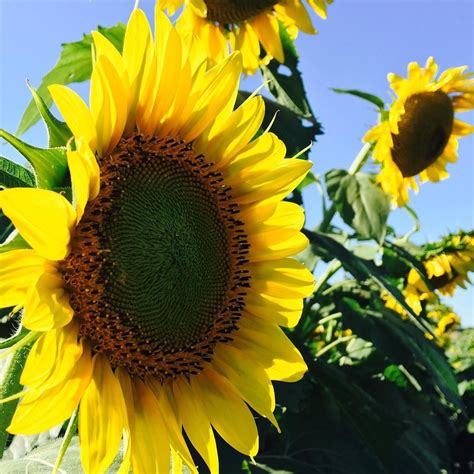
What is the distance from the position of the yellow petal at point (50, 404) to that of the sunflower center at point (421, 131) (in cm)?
216

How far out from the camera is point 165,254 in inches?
48.1

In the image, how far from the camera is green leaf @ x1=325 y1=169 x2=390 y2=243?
2588 millimetres

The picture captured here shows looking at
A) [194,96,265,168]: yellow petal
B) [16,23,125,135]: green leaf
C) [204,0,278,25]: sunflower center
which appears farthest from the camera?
[204,0,278,25]: sunflower center

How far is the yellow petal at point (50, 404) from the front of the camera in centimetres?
99

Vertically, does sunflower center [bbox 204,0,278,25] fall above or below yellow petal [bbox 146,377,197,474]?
above

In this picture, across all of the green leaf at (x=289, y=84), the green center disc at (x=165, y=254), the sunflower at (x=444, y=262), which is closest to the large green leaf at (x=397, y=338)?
the sunflower at (x=444, y=262)

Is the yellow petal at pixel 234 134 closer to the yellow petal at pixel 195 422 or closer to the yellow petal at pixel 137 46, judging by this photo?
the yellow petal at pixel 137 46

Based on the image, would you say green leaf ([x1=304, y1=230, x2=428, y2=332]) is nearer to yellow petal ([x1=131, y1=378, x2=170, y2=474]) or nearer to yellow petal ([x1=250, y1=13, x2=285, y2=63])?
yellow petal ([x1=250, y1=13, x2=285, y2=63])

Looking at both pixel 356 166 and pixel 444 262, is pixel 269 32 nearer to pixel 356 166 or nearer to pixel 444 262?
pixel 356 166

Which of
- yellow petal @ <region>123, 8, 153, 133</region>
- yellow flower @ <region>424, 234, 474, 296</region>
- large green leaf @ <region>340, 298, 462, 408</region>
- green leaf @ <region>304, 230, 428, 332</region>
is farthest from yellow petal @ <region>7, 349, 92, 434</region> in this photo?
yellow flower @ <region>424, 234, 474, 296</region>

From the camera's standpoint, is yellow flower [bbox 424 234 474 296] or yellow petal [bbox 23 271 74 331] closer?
yellow petal [bbox 23 271 74 331]

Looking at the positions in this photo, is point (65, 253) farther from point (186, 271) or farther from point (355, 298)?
point (355, 298)

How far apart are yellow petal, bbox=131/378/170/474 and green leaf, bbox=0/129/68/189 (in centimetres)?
45

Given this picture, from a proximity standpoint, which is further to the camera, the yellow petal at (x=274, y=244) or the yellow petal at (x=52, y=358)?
the yellow petal at (x=274, y=244)
